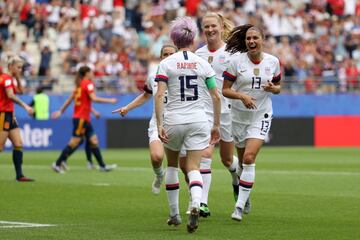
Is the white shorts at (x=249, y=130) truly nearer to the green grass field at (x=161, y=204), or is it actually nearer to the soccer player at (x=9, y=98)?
the green grass field at (x=161, y=204)

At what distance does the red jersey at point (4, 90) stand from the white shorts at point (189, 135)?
849 cm

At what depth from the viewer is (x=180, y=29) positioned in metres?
12.0

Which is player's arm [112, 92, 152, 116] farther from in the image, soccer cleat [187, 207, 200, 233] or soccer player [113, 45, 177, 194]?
soccer cleat [187, 207, 200, 233]

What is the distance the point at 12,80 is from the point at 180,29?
8.84 metres

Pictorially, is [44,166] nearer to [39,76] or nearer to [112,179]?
[112,179]

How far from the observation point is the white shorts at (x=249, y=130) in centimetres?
1383

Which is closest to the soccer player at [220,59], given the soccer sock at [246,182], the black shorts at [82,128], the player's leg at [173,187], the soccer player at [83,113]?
the soccer sock at [246,182]

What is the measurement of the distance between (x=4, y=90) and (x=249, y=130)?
7.71 m

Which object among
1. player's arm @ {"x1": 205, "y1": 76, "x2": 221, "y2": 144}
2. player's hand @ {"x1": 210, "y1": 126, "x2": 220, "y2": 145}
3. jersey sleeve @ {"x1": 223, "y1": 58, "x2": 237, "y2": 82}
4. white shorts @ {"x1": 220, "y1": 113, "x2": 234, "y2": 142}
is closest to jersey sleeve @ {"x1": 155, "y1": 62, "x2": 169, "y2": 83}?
player's arm @ {"x1": 205, "y1": 76, "x2": 221, "y2": 144}

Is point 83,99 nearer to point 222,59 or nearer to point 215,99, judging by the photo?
point 222,59

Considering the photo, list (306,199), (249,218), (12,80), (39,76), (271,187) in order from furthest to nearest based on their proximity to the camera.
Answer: (39,76), (12,80), (271,187), (306,199), (249,218)

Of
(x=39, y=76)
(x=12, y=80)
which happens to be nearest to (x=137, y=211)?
(x=12, y=80)

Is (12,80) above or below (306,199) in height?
above

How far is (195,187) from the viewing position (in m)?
12.0
